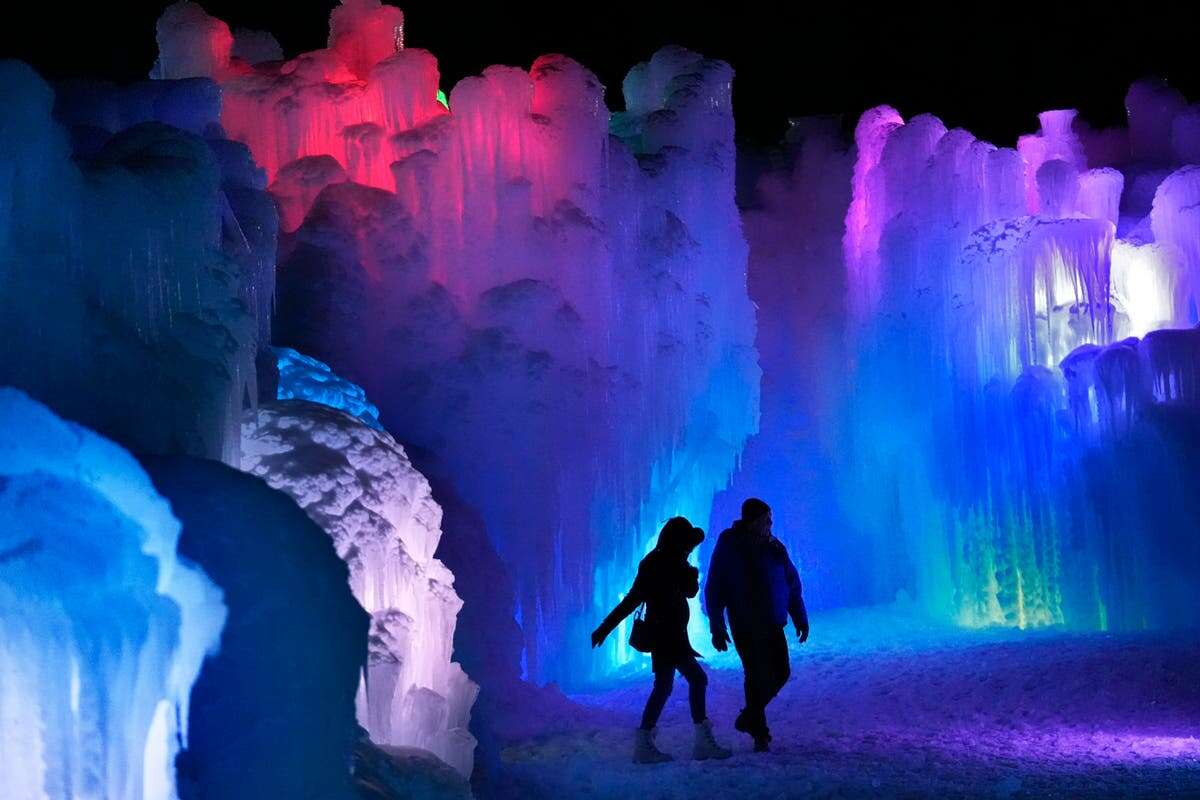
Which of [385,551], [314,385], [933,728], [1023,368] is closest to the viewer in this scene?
[385,551]

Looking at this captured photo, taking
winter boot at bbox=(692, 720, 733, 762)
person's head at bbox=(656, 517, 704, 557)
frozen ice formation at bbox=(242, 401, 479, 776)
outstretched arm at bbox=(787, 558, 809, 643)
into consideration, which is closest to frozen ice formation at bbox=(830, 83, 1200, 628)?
outstretched arm at bbox=(787, 558, 809, 643)

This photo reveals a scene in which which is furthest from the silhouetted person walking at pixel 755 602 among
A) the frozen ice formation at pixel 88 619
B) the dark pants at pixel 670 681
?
the frozen ice formation at pixel 88 619

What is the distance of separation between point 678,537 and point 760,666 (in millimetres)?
935

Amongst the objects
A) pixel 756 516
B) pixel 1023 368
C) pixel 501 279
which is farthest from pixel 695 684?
pixel 1023 368

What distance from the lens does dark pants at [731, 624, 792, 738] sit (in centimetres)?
773

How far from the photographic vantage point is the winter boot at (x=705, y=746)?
7609mm

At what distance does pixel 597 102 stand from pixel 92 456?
956 cm

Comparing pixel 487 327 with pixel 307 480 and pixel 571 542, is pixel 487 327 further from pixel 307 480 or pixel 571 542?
pixel 307 480

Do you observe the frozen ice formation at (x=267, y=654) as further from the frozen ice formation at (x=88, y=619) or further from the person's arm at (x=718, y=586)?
the person's arm at (x=718, y=586)

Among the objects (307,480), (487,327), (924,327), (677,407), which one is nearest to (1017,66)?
(924,327)

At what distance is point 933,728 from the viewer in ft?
29.9

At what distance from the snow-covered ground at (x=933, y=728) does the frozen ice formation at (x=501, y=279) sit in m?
1.89

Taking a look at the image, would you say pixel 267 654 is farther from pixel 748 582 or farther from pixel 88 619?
pixel 748 582

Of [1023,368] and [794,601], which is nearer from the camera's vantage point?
[794,601]
